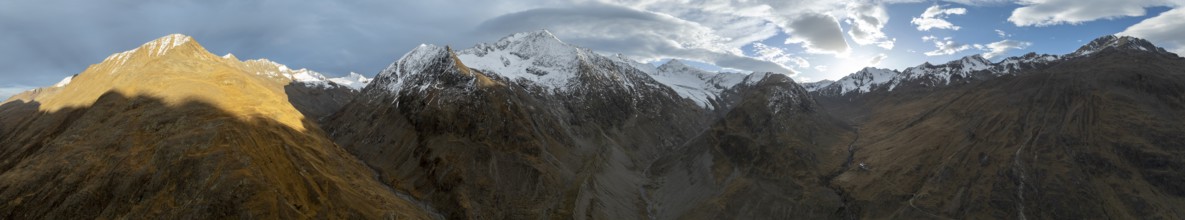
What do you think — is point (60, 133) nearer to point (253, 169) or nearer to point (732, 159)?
point (253, 169)

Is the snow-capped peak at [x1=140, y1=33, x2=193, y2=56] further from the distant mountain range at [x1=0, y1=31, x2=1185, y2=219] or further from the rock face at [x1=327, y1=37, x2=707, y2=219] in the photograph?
the rock face at [x1=327, y1=37, x2=707, y2=219]

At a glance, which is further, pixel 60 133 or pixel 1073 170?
pixel 1073 170

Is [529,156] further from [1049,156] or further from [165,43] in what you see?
[1049,156]

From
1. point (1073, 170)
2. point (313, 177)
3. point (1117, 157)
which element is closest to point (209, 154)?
point (313, 177)

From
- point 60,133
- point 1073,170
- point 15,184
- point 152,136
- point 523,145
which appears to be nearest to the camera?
point 15,184

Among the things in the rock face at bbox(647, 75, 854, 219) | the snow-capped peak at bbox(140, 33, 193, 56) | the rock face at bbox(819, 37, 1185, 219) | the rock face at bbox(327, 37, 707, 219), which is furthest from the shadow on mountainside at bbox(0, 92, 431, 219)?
the rock face at bbox(819, 37, 1185, 219)

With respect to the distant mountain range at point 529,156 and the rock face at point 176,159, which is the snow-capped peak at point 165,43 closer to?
the distant mountain range at point 529,156
